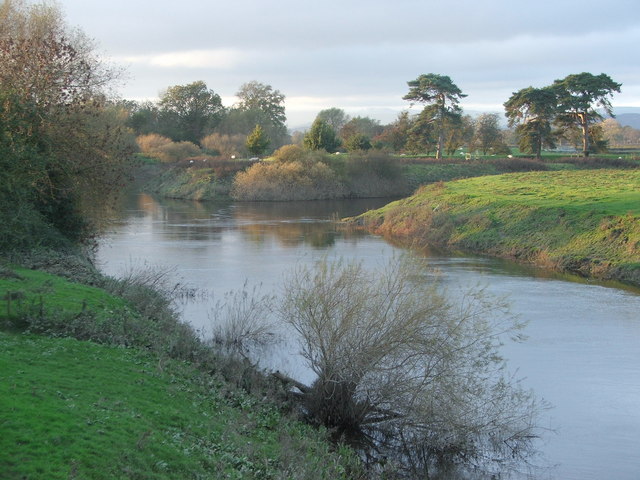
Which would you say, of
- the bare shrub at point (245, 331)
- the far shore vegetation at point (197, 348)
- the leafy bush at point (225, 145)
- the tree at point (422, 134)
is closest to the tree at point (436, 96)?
the tree at point (422, 134)

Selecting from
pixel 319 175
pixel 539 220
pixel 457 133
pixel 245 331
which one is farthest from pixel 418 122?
pixel 245 331

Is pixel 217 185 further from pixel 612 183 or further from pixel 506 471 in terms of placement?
Answer: pixel 506 471

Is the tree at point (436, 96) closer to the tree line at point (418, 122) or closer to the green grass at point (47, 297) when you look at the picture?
the tree line at point (418, 122)

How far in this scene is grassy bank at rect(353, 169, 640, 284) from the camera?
1168 inches

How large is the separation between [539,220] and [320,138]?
155ft

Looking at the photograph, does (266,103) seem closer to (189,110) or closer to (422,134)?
(189,110)

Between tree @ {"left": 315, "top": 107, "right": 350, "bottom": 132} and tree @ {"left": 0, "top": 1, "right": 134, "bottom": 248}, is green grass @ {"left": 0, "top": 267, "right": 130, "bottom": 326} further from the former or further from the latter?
tree @ {"left": 315, "top": 107, "right": 350, "bottom": 132}

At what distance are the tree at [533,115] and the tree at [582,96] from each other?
899 mm

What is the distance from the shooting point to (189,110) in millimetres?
98125

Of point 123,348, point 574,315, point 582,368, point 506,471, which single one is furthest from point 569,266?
point 123,348

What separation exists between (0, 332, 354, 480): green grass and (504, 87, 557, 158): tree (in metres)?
64.2

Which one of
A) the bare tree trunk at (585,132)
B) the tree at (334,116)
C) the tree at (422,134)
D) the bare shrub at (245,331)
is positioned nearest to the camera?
the bare shrub at (245,331)

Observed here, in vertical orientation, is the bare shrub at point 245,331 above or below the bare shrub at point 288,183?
below

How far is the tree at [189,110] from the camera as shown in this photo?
9675 centimetres
